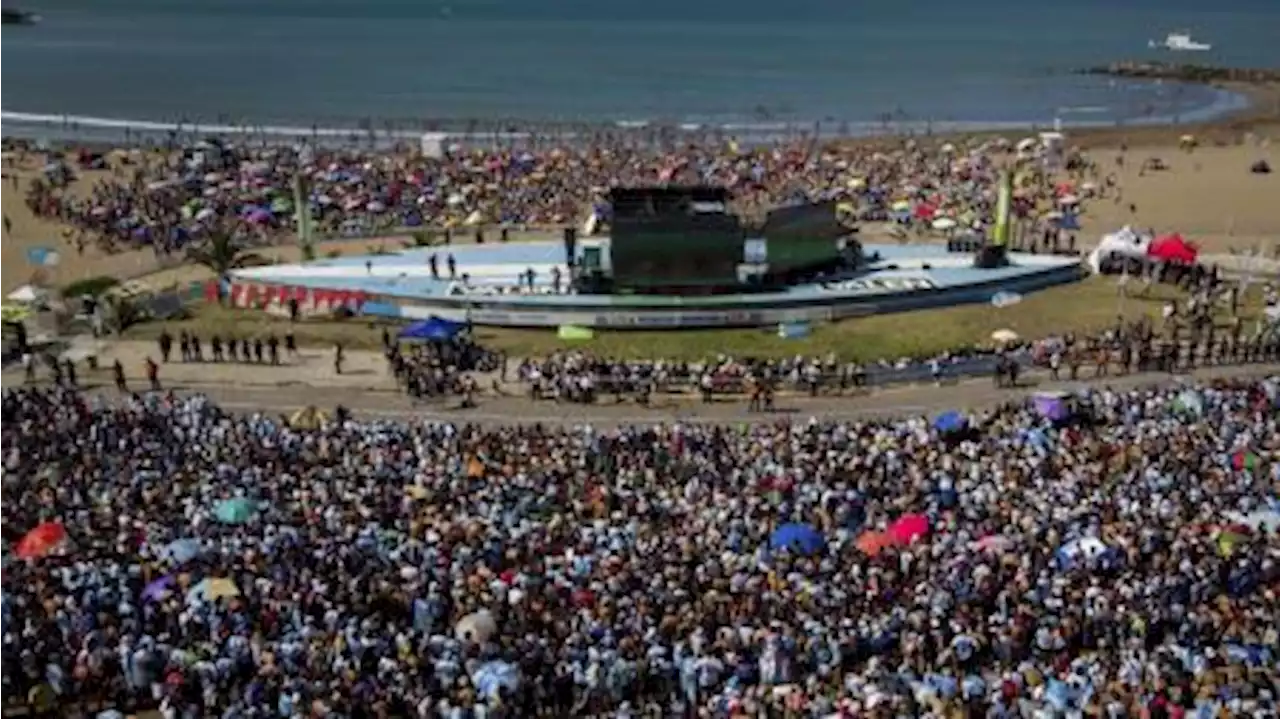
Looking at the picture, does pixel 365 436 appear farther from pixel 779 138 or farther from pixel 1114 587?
pixel 779 138

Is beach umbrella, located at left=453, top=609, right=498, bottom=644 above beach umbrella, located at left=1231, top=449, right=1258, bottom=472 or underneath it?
underneath

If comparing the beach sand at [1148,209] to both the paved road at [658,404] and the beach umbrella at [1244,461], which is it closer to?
the paved road at [658,404]

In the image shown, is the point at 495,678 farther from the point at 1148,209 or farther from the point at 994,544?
the point at 1148,209

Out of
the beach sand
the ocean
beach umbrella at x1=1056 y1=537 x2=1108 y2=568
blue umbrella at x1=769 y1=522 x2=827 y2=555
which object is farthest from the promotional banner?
the ocean

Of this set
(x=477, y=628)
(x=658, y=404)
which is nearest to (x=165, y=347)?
(x=658, y=404)

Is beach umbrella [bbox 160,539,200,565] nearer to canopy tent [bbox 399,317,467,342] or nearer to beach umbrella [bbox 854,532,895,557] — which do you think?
beach umbrella [bbox 854,532,895,557]

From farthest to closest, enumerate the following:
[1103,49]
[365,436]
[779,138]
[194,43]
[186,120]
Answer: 1. [194,43]
2. [1103,49]
3. [186,120]
4. [779,138]
5. [365,436]

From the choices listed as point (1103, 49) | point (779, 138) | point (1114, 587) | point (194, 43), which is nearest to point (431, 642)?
point (1114, 587)
